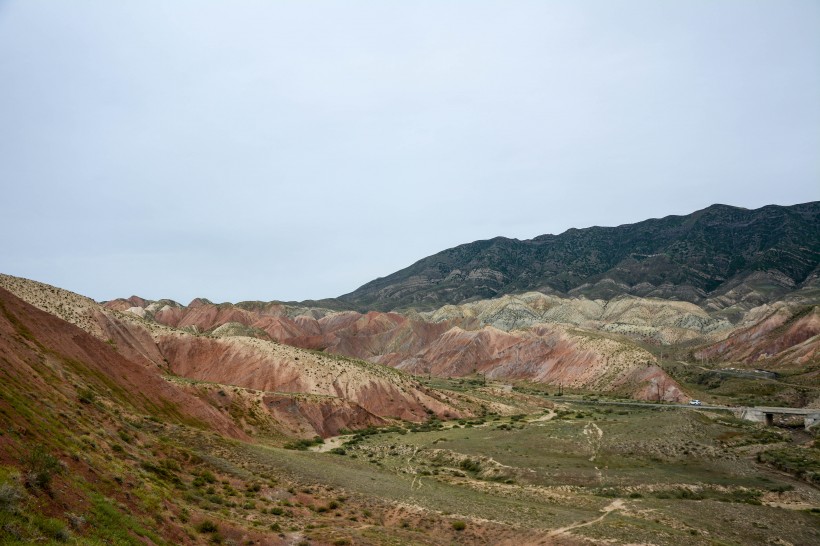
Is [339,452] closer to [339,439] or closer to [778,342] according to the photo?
[339,439]

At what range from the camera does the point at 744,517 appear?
34094 millimetres

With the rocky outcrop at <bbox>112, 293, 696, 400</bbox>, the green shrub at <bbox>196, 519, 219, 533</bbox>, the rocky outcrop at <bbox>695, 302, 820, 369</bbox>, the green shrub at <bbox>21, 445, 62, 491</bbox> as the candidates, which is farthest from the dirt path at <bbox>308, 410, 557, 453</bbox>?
the rocky outcrop at <bbox>695, 302, 820, 369</bbox>

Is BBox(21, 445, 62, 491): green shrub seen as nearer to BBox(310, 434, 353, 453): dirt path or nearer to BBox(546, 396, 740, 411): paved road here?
BBox(310, 434, 353, 453): dirt path

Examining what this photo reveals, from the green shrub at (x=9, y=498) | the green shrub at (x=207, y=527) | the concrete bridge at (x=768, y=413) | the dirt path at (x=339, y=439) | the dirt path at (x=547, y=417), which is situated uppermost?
the green shrub at (x=9, y=498)

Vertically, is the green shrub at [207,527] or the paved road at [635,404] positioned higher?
the green shrub at [207,527]

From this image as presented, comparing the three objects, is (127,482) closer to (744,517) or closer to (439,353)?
(744,517)

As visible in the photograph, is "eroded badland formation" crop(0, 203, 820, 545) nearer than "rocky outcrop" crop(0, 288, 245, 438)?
Yes

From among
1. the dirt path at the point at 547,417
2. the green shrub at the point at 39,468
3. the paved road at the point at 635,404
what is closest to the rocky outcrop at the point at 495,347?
the paved road at the point at 635,404

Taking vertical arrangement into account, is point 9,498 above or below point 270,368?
above

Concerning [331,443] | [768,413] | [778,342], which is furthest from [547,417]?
[778,342]

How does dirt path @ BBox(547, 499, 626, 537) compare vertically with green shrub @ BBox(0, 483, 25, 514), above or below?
below

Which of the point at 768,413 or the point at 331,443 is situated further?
the point at 768,413

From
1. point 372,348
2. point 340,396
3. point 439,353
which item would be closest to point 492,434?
point 340,396

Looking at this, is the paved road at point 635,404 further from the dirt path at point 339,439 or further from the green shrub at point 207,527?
the green shrub at point 207,527
